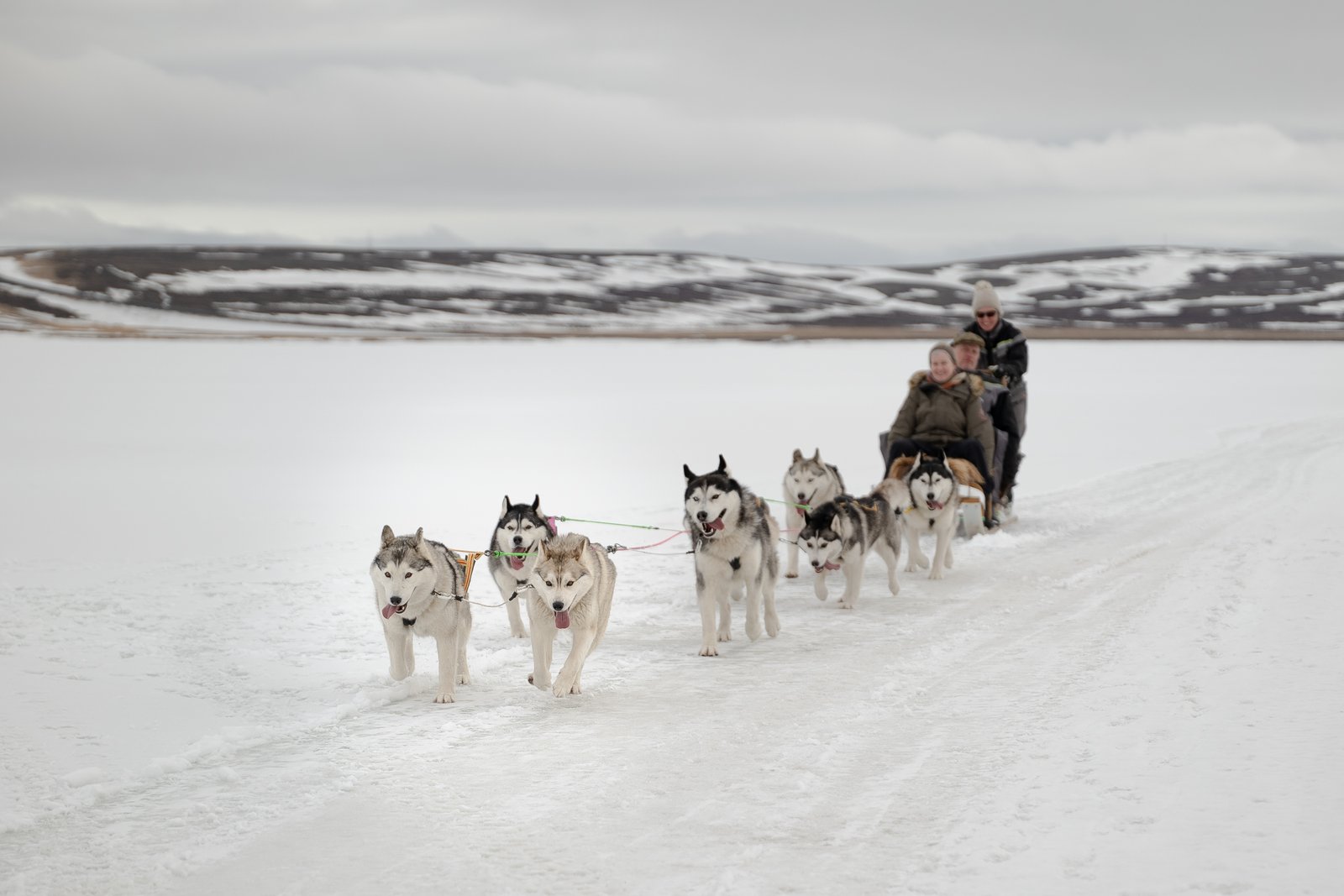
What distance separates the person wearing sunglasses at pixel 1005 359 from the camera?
1074 centimetres

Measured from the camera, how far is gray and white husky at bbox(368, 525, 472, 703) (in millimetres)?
5148

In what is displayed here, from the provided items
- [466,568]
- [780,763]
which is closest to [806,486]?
[466,568]

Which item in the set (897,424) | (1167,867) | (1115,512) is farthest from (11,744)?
(1115,512)

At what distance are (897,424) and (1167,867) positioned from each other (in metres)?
6.91

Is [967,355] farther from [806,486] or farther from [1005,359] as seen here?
[806,486]

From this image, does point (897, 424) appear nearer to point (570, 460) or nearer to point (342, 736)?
point (570, 460)

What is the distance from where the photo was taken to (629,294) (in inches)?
2928

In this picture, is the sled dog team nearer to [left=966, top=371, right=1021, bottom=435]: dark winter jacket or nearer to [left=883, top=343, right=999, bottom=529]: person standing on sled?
[left=883, top=343, right=999, bottom=529]: person standing on sled

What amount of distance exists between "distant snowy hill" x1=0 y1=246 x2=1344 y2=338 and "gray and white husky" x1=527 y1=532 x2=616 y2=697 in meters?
38.4

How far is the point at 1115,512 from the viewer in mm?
10539

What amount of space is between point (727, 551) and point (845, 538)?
1103mm

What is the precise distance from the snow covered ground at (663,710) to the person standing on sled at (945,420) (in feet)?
2.59

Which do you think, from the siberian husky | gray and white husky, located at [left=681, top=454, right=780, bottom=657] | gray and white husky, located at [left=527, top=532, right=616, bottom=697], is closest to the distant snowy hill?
the siberian husky

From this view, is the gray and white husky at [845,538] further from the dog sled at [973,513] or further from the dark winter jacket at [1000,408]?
the dark winter jacket at [1000,408]
